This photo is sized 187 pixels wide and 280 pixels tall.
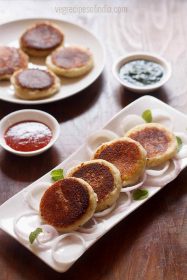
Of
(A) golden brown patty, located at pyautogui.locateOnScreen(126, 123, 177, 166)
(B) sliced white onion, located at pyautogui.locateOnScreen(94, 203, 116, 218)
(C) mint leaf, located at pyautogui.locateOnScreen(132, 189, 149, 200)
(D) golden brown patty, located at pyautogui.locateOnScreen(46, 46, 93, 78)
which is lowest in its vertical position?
(B) sliced white onion, located at pyautogui.locateOnScreen(94, 203, 116, 218)

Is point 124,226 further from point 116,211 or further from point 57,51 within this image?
point 57,51

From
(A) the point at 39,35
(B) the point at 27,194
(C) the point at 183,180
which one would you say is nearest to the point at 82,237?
(B) the point at 27,194

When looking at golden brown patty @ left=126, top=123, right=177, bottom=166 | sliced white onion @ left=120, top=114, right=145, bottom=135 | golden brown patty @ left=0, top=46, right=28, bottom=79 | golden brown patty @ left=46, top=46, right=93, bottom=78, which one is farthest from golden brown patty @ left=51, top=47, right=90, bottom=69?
golden brown patty @ left=126, top=123, right=177, bottom=166

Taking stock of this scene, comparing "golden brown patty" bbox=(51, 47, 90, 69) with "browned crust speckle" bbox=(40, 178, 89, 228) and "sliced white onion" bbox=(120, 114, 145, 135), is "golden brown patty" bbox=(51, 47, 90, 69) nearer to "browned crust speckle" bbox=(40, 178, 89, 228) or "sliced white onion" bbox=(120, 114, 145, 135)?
"sliced white onion" bbox=(120, 114, 145, 135)

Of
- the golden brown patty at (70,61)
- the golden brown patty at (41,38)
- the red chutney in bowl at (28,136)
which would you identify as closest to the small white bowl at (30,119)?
the red chutney in bowl at (28,136)

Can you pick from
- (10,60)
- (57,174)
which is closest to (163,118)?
(57,174)

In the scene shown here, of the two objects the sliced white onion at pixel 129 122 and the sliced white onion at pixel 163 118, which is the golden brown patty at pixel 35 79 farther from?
the sliced white onion at pixel 163 118

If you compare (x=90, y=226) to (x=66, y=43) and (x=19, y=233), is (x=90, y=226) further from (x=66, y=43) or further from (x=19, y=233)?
(x=66, y=43)
